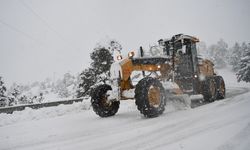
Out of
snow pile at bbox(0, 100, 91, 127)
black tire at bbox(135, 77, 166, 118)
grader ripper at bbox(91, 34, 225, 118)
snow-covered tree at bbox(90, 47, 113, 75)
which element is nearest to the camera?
black tire at bbox(135, 77, 166, 118)

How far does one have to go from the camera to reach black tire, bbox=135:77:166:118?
761cm

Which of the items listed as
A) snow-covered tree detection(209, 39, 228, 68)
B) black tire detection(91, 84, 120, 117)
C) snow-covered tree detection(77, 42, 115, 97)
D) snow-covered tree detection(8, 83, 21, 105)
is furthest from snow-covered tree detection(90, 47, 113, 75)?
snow-covered tree detection(209, 39, 228, 68)

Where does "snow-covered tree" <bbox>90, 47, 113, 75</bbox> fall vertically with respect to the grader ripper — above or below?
above

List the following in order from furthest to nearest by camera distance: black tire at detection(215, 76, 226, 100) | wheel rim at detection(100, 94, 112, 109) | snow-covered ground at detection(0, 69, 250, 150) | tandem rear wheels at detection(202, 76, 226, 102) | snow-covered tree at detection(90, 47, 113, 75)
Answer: snow-covered tree at detection(90, 47, 113, 75) → black tire at detection(215, 76, 226, 100) → tandem rear wheels at detection(202, 76, 226, 102) → wheel rim at detection(100, 94, 112, 109) → snow-covered ground at detection(0, 69, 250, 150)

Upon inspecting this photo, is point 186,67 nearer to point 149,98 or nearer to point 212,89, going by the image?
point 212,89

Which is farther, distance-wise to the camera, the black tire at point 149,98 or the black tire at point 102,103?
the black tire at point 102,103

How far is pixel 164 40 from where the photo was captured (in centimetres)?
1094

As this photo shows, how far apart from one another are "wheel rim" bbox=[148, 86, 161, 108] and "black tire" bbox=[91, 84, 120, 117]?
189 cm

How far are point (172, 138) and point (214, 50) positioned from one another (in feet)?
321

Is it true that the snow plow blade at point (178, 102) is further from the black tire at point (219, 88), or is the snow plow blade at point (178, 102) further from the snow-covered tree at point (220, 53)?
the snow-covered tree at point (220, 53)

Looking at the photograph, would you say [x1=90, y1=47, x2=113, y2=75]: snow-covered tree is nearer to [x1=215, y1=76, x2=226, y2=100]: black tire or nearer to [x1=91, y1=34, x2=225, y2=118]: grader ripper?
[x1=91, y1=34, x2=225, y2=118]: grader ripper

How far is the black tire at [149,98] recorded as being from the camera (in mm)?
7605

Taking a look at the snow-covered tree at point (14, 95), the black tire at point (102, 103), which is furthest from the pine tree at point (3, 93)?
the black tire at point (102, 103)

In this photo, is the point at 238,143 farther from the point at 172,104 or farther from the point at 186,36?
the point at 186,36
